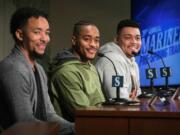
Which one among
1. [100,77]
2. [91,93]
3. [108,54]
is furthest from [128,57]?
[91,93]

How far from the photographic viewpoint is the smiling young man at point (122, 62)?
3100 millimetres

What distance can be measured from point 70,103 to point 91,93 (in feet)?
0.59

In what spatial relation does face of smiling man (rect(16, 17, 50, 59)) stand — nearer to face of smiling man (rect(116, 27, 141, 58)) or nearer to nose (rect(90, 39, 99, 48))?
nose (rect(90, 39, 99, 48))

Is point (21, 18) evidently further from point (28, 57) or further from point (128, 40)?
point (128, 40)

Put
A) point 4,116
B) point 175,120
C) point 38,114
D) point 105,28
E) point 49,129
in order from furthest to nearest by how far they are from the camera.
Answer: point 105,28
point 38,114
point 4,116
point 175,120
point 49,129

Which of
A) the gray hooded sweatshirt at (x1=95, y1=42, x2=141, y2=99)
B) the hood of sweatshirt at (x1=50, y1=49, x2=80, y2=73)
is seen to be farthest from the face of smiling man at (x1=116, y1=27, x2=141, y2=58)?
the hood of sweatshirt at (x1=50, y1=49, x2=80, y2=73)

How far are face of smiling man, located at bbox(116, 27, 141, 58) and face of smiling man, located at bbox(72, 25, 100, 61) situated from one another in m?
0.79

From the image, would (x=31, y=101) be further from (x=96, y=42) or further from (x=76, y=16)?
(x=76, y=16)

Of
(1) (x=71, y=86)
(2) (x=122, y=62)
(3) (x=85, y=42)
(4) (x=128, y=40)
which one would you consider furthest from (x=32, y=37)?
(4) (x=128, y=40)

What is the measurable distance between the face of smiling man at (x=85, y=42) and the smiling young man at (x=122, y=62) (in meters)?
0.24

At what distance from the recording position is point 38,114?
224cm

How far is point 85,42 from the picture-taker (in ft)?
9.70

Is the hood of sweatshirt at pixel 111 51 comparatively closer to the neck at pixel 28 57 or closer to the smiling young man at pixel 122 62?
the smiling young man at pixel 122 62

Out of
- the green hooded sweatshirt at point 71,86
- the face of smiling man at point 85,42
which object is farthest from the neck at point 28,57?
the face of smiling man at point 85,42
